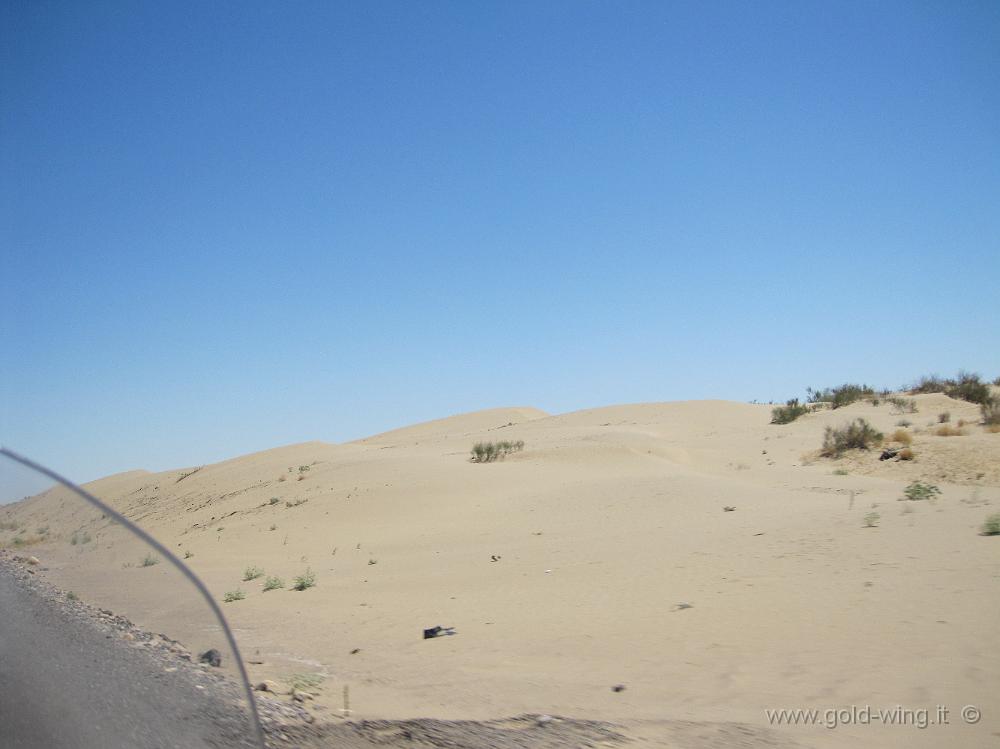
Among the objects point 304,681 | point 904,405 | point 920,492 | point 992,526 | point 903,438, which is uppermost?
point 904,405

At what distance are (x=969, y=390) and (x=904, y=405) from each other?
15.3 ft

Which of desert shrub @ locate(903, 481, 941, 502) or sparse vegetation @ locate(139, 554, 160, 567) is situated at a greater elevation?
sparse vegetation @ locate(139, 554, 160, 567)

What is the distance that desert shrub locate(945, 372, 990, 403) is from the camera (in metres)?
31.1

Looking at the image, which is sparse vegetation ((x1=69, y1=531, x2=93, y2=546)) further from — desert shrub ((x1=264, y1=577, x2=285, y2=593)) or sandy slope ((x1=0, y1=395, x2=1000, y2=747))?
desert shrub ((x1=264, y1=577, x2=285, y2=593))

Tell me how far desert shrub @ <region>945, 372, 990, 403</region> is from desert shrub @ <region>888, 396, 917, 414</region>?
8.63ft

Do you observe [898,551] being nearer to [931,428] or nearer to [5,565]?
[5,565]

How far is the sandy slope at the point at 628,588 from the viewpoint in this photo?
207 inches

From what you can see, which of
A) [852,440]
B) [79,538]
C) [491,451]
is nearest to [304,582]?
[79,538]

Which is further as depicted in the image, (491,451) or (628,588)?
(491,451)

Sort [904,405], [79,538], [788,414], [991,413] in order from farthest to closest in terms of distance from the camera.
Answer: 1. [788,414]
2. [904,405]
3. [991,413]
4. [79,538]

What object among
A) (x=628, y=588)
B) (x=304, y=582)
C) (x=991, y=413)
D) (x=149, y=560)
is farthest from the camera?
(x=991, y=413)

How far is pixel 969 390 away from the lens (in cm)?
3275

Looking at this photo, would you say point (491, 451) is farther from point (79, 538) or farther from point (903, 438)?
point (79, 538)

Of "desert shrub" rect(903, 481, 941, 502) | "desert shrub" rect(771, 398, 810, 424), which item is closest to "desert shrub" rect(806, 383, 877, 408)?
"desert shrub" rect(771, 398, 810, 424)
